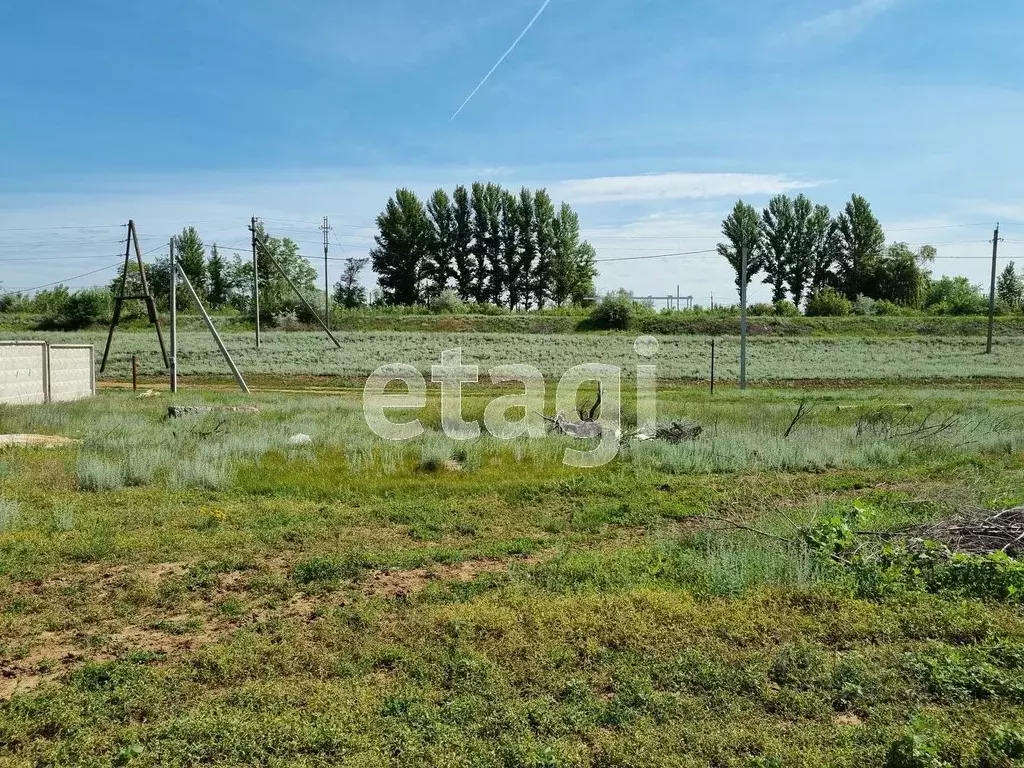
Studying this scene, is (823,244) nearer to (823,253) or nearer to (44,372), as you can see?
(823,253)

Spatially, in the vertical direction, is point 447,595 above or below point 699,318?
below

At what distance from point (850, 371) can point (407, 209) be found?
53.6m

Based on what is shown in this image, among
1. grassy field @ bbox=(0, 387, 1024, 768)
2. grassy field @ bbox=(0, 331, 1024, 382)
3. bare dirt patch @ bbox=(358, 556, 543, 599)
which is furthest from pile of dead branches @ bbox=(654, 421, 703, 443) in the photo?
grassy field @ bbox=(0, 331, 1024, 382)

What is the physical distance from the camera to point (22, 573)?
266 inches

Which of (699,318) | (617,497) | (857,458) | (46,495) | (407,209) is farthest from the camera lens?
(407,209)

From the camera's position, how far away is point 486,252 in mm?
81312

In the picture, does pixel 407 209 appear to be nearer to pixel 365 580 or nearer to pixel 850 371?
pixel 850 371

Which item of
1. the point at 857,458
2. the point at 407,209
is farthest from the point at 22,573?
the point at 407,209

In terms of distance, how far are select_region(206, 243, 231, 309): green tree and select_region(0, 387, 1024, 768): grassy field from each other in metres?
77.7

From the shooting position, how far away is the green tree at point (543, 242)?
80938 millimetres

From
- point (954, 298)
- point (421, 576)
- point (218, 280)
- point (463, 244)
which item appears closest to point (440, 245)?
point (463, 244)

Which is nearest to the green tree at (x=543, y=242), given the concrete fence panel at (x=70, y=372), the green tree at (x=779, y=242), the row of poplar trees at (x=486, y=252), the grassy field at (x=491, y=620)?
the row of poplar trees at (x=486, y=252)

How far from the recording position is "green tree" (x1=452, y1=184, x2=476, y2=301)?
8100 cm

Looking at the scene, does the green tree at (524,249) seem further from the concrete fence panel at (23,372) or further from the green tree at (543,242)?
the concrete fence panel at (23,372)
